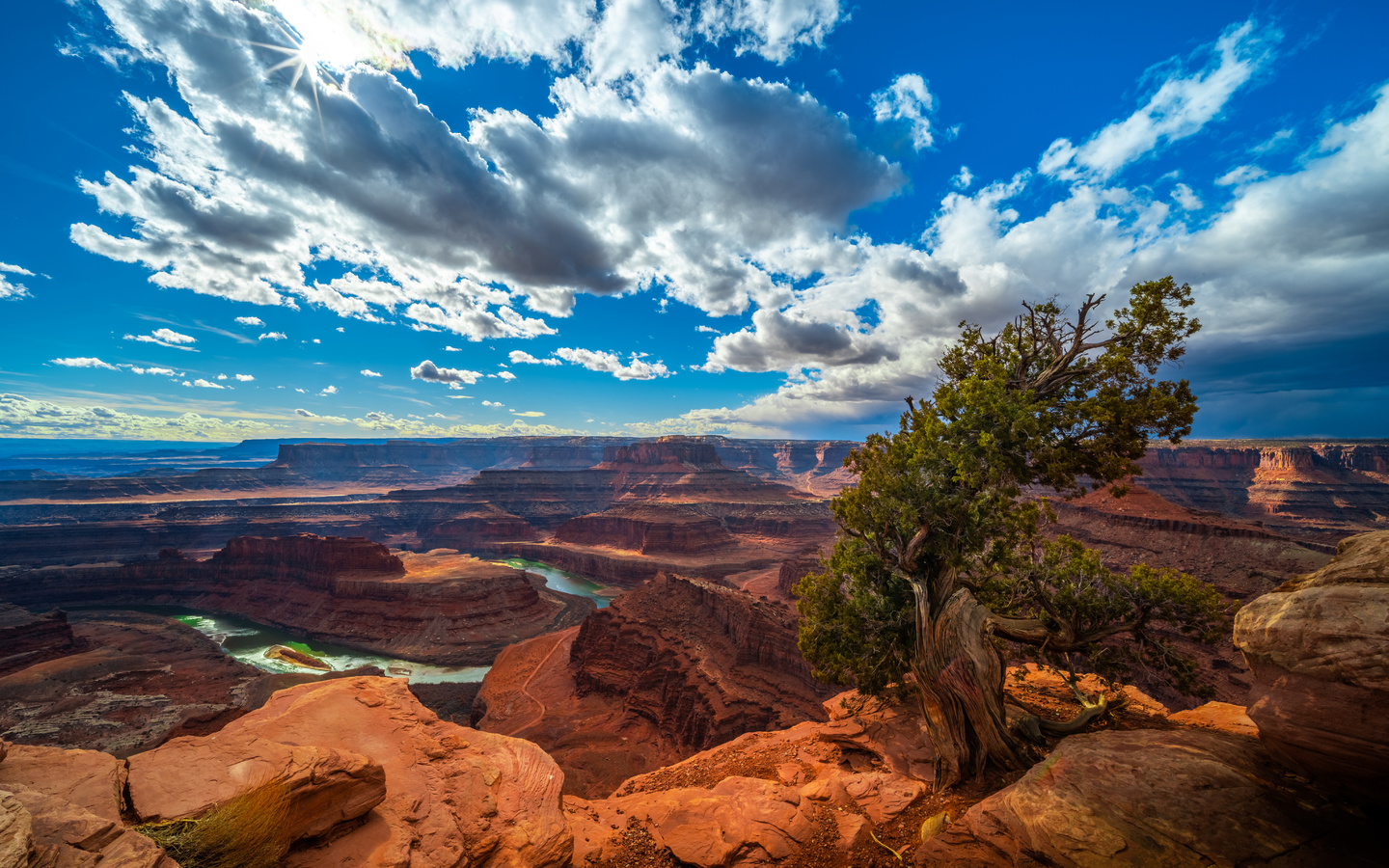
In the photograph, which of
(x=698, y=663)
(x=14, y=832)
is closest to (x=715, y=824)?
(x=14, y=832)

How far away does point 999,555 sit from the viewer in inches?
405

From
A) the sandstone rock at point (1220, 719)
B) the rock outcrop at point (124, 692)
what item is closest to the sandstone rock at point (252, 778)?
the sandstone rock at point (1220, 719)

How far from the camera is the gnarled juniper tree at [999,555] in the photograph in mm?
9086

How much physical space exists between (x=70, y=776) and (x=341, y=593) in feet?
209

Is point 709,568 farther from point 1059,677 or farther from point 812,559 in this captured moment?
point 1059,677

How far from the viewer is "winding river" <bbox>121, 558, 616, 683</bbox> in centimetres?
4506

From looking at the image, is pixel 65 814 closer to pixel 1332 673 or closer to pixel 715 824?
pixel 715 824

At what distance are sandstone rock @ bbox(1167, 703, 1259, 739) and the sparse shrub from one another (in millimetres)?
14184

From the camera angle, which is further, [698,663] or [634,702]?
[634,702]

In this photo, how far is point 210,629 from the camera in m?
53.7

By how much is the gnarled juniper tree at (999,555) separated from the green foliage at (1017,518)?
0.03 meters

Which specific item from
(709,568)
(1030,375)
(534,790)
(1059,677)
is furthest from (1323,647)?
(709,568)

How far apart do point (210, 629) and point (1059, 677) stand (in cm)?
7948

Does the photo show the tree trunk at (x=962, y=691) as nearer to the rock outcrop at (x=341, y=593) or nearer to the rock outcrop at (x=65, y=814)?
the rock outcrop at (x=65, y=814)
